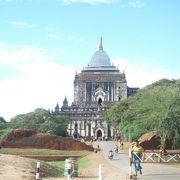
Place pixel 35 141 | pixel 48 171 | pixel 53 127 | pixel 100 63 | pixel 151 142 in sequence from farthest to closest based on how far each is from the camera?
pixel 100 63
pixel 53 127
pixel 35 141
pixel 151 142
pixel 48 171

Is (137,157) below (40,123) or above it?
below

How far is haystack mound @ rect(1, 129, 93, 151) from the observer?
2844 inches

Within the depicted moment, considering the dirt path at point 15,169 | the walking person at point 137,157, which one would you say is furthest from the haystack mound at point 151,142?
the walking person at point 137,157

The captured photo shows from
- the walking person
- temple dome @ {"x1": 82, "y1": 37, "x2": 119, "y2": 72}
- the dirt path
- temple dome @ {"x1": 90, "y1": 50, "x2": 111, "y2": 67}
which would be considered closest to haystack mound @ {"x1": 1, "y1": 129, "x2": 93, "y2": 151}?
the dirt path

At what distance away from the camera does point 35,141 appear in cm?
7300

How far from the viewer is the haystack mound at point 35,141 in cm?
7225

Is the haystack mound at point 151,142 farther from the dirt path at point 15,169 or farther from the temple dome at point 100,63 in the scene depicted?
the temple dome at point 100,63

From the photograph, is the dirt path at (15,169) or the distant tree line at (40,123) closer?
the dirt path at (15,169)

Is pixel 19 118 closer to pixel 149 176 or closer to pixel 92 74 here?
pixel 92 74

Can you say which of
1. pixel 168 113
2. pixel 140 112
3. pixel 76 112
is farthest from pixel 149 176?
pixel 76 112

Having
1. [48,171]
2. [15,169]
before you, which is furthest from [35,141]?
[15,169]

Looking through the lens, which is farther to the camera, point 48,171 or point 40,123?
point 40,123

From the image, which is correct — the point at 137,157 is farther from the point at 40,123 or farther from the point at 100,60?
the point at 100,60

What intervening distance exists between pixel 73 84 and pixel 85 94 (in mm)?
5245
